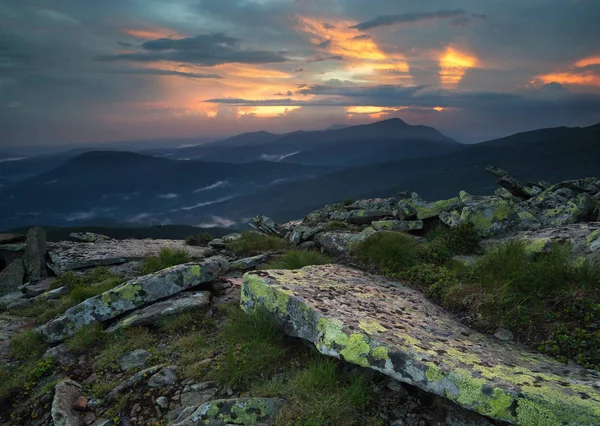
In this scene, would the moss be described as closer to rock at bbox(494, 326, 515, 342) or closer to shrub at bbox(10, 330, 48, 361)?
rock at bbox(494, 326, 515, 342)

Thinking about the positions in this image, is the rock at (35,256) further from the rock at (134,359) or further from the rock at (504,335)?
the rock at (504,335)

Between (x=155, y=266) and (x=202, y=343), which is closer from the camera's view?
(x=202, y=343)

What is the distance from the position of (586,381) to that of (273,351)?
16.2 ft

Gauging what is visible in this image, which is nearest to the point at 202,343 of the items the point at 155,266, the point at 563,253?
the point at 155,266

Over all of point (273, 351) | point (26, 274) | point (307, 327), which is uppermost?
point (307, 327)

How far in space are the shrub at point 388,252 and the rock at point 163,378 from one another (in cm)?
660

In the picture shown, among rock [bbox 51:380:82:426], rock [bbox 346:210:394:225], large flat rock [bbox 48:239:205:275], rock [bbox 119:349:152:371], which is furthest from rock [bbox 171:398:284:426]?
rock [bbox 346:210:394:225]

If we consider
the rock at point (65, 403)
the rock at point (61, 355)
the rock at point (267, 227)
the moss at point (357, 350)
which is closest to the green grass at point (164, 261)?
the rock at point (61, 355)

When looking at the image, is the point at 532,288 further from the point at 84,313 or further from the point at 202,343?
the point at 84,313

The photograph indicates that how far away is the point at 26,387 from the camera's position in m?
7.67

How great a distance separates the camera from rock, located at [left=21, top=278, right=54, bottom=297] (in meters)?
14.9

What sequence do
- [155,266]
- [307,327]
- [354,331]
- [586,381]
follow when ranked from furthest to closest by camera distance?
[155,266]
[307,327]
[354,331]
[586,381]

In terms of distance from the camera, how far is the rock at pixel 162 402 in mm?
6238

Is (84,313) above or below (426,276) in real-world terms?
below
